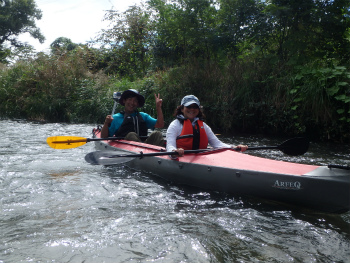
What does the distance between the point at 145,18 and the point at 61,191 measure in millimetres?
13117

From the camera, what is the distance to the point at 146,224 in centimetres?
291

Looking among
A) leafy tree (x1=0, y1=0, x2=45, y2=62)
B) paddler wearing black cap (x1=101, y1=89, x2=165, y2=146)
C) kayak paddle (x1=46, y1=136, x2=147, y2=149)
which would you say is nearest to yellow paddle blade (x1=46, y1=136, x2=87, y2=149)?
kayak paddle (x1=46, y1=136, x2=147, y2=149)

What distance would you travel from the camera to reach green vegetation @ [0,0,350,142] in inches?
285

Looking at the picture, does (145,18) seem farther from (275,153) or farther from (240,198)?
(240,198)

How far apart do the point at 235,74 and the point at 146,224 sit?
6465 millimetres

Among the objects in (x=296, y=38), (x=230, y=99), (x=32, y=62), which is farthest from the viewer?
(x=32, y=62)

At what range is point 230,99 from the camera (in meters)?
8.48

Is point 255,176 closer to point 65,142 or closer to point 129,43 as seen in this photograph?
point 65,142

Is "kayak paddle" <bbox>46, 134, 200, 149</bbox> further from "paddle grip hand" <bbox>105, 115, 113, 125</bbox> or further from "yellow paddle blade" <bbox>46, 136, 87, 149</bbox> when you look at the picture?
"paddle grip hand" <bbox>105, 115, 113, 125</bbox>

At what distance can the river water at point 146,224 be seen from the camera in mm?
2387

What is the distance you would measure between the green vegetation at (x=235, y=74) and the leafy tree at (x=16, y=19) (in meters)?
18.1

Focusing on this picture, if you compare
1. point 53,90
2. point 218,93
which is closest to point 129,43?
point 53,90

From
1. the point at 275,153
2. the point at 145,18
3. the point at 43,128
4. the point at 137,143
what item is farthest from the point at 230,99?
the point at 145,18

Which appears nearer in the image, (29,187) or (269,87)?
(29,187)
